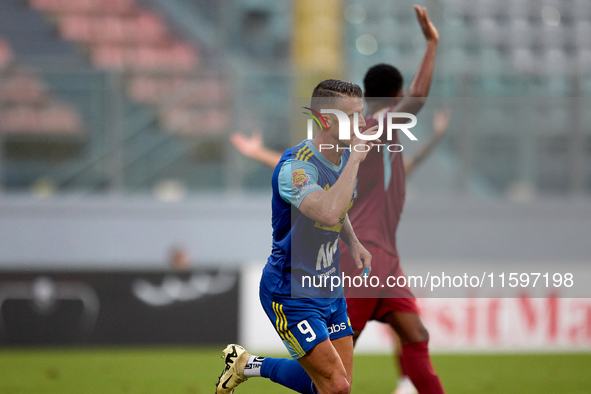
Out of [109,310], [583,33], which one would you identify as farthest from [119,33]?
[583,33]

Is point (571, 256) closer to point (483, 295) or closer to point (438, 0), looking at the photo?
point (483, 295)


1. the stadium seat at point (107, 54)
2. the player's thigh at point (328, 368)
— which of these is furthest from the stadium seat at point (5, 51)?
the player's thigh at point (328, 368)

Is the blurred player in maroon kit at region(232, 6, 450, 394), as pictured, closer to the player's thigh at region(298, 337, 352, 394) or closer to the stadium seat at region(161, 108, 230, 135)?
the player's thigh at region(298, 337, 352, 394)

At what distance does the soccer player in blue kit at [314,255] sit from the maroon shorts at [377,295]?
1.92 ft

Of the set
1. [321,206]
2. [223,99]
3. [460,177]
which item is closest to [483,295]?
[460,177]

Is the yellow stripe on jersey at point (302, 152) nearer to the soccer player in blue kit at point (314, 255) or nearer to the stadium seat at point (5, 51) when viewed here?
the soccer player in blue kit at point (314, 255)

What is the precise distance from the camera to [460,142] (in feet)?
38.2

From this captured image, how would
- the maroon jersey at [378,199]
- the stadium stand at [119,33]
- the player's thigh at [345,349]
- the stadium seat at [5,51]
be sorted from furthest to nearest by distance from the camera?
the stadium stand at [119,33]
the stadium seat at [5,51]
the maroon jersey at [378,199]
the player's thigh at [345,349]

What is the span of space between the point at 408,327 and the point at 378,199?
799 mm

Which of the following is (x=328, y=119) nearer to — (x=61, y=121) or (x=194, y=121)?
(x=194, y=121)

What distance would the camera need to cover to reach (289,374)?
4090mm

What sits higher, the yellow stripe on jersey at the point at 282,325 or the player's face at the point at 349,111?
the player's face at the point at 349,111

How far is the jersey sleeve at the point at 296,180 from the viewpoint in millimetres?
3367

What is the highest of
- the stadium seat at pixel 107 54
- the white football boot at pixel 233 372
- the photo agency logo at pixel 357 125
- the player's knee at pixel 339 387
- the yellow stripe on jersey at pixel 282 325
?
the stadium seat at pixel 107 54
